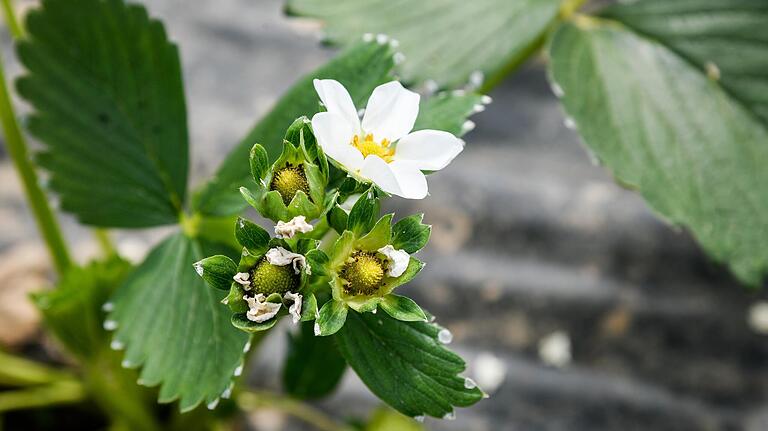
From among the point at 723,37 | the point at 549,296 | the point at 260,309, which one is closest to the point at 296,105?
the point at 260,309

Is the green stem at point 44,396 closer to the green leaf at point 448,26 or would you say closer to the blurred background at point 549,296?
the blurred background at point 549,296

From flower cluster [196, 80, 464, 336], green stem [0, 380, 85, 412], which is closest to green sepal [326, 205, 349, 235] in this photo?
flower cluster [196, 80, 464, 336]

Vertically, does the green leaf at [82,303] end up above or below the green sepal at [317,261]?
below

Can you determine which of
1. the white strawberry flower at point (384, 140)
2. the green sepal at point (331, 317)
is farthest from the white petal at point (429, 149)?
the green sepal at point (331, 317)

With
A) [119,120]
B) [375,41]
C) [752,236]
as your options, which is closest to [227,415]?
[119,120]

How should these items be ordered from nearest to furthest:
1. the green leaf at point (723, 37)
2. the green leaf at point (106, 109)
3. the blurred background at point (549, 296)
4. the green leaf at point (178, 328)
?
the green leaf at point (178, 328) < the green leaf at point (106, 109) < the green leaf at point (723, 37) < the blurred background at point (549, 296)

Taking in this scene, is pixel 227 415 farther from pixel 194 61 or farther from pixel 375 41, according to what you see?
pixel 194 61

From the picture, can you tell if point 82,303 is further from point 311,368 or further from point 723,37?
point 723,37

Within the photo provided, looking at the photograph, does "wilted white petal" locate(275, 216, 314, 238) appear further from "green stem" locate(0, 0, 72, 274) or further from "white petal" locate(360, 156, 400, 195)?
"green stem" locate(0, 0, 72, 274)
